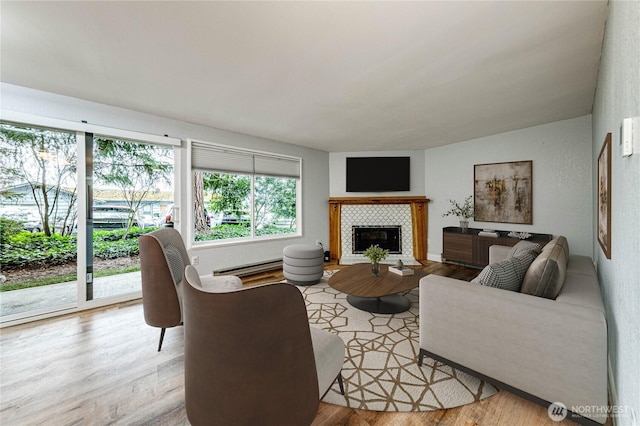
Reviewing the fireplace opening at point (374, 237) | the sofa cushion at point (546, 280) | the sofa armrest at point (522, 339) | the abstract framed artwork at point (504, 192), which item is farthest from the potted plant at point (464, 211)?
the sofa armrest at point (522, 339)

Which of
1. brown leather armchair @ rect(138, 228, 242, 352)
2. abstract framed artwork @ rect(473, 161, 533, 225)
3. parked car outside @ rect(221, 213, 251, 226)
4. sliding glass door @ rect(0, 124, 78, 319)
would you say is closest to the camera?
brown leather armchair @ rect(138, 228, 242, 352)

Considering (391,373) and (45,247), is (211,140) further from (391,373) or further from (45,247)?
(391,373)

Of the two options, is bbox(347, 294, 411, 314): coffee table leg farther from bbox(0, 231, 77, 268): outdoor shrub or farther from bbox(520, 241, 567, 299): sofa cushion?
bbox(0, 231, 77, 268): outdoor shrub

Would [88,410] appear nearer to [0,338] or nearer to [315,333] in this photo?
[315,333]

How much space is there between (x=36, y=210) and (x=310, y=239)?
3933mm

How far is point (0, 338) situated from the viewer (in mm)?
2352

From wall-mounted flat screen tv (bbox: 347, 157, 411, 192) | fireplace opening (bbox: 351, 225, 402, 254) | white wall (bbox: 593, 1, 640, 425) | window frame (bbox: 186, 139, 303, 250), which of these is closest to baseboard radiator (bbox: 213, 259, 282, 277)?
window frame (bbox: 186, 139, 303, 250)

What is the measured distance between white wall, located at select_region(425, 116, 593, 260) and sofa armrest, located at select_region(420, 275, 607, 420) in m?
3.34

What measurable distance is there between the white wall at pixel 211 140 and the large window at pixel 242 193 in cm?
16

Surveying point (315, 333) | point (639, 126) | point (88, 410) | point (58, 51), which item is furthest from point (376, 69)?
point (88, 410)

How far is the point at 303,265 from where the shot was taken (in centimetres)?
371

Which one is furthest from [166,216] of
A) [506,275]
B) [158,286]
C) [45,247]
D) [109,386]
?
[506,275]

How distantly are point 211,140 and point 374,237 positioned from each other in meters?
3.66

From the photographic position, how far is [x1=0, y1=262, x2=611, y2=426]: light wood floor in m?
1.44
